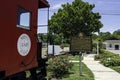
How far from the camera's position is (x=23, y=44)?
24.8 ft

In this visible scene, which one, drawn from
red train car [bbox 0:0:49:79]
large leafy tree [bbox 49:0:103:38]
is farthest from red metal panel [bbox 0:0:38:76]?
large leafy tree [bbox 49:0:103:38]

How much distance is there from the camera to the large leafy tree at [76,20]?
49953mm

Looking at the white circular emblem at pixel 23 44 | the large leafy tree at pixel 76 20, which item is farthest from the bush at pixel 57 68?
the large leafy tree at pixel 76 20

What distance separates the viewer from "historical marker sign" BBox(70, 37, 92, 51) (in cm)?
1619

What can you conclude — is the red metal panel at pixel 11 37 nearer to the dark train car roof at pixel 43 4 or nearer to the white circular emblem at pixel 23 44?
the white circular emblem at pixel 23 44

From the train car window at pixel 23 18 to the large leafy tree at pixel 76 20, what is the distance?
41.1 m

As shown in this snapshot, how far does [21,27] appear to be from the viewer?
291 inches

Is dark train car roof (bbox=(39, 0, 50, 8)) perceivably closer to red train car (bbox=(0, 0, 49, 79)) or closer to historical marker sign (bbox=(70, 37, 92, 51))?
red train car (bbox=(0, 0, 49, 79))

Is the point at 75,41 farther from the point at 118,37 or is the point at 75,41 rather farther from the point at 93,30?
the point at 118,37

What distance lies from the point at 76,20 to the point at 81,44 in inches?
1322

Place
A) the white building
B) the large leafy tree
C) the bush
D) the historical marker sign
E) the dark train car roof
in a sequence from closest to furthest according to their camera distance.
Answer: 1. the dark train car roof
2. the bush
3. the historical marker sign
4. the large leafy tree
5. the white building

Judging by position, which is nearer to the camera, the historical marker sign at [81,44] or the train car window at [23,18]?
the train car window at [23,18]

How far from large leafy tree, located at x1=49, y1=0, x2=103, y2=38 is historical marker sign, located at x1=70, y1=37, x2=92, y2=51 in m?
32.6

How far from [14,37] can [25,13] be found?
1.04 meters
